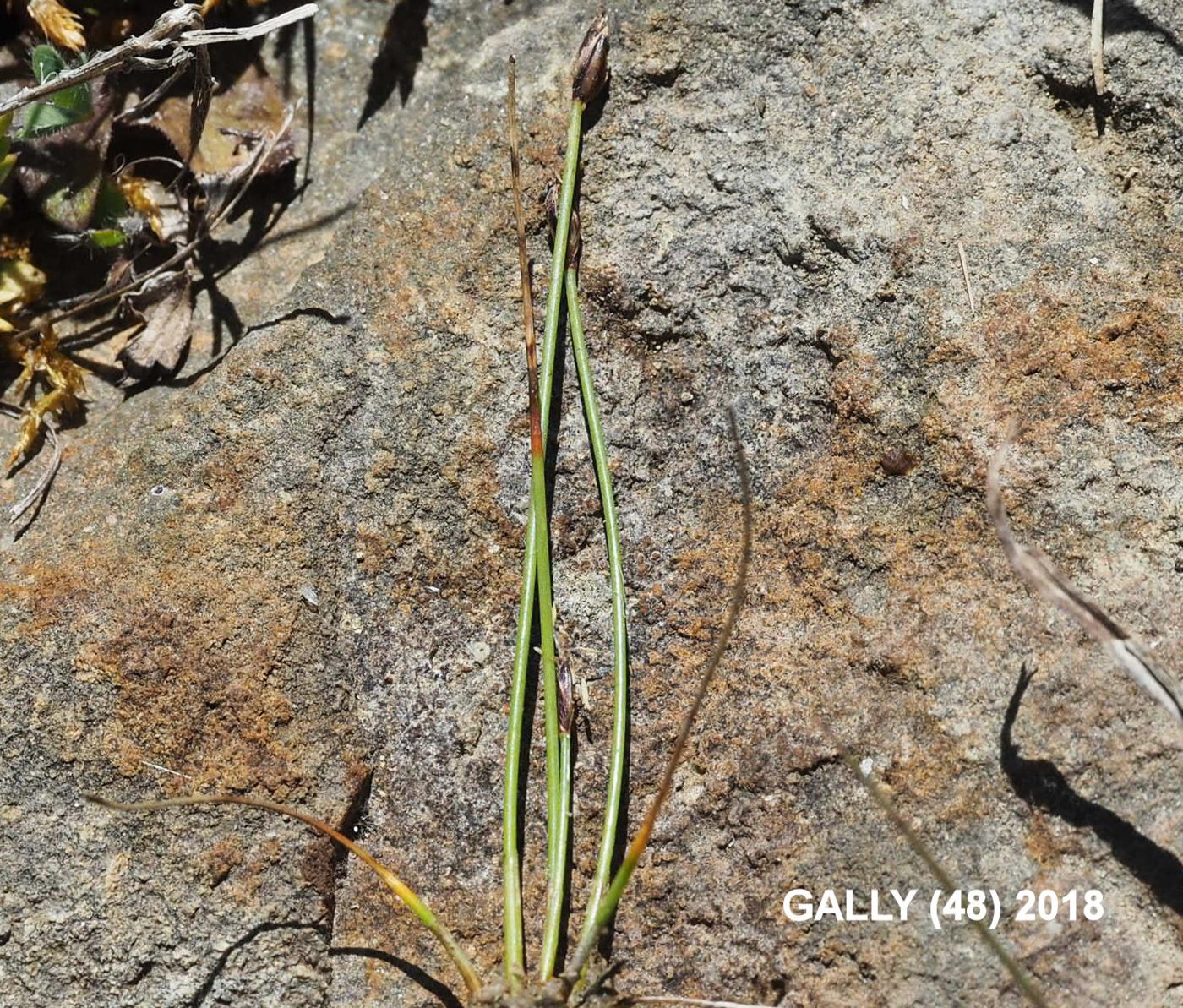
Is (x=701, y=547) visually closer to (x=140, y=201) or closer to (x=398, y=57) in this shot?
(x=398, y=57)

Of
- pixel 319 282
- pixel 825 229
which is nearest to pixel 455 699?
pixel 319 282

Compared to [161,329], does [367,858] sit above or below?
below

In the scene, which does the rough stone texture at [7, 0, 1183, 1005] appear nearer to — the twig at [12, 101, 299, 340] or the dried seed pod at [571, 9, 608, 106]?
the dried seed pod at [571, 9, 608, 106]

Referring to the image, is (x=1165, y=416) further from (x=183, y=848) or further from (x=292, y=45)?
(x=292, y=45)

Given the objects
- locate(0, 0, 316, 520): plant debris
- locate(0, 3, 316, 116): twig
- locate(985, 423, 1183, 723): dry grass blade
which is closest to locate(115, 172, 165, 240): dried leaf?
locate(0, 0, 316, 520): plant debris

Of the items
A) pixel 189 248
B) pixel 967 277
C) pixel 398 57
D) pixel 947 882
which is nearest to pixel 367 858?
pixel 947 882

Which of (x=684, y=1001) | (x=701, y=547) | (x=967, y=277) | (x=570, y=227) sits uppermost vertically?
(x=570, y=227)

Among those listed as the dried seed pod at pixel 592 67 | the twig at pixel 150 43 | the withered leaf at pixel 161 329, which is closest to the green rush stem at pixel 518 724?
the dried seed pod at pixel 592 67
